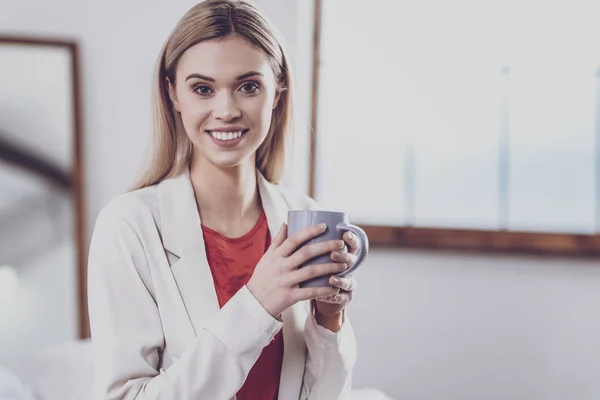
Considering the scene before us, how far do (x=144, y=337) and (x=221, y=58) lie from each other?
0.38m

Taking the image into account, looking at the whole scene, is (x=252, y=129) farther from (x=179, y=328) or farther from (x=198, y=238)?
(x=179, y=328)

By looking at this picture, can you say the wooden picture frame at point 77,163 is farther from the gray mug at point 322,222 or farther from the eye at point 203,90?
the gray mug at point 322,222

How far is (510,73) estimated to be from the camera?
95.8 inches

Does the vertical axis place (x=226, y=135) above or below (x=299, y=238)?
above

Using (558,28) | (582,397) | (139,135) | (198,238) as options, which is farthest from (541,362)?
(198,238)

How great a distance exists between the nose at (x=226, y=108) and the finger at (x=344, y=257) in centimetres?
24

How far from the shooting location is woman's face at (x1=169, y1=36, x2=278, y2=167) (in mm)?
957

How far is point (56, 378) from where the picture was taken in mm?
1668

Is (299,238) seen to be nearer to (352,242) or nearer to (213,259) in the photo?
(352,242)

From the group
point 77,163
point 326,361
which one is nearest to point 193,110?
point 326,361

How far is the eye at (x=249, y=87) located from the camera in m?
0.98

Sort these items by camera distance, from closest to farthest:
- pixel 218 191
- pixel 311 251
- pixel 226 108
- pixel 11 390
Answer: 1. pixel 311 251
2. pixel 226 108
3. pixel 218 191
4. pixel 11 390

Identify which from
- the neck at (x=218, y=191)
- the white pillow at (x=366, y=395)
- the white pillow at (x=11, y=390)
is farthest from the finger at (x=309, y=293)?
the white pillow at (x=11, y=390)

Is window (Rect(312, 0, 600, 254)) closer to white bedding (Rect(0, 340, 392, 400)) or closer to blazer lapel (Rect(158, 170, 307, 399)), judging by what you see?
white bedding (Rect(0, 340, 392, 400))
